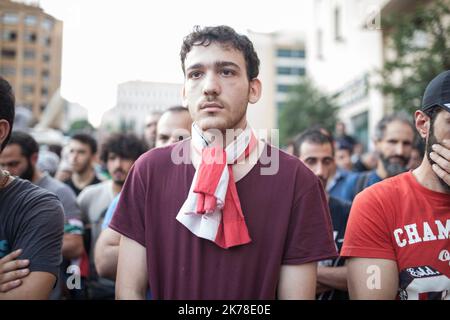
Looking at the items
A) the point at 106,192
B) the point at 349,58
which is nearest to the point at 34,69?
the point at 349,58

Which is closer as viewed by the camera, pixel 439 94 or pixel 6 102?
pixel 439 94

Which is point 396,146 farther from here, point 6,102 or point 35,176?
point 6,102

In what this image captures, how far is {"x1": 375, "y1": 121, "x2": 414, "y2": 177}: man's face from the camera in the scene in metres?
3.95

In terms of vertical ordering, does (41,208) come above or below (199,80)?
below

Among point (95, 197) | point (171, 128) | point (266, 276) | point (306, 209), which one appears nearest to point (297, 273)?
point (266, 276)

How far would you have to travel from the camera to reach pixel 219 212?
6.13 ft

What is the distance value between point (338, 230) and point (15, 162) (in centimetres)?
230

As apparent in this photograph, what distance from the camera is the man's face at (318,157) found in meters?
3.43

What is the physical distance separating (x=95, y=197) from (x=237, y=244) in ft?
8.45

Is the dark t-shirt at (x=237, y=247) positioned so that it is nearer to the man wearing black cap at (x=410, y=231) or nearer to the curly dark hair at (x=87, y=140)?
the man wearing black cap at (x=410, y=231)

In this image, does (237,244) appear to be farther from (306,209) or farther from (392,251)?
(392,251)

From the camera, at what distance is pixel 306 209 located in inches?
74.2

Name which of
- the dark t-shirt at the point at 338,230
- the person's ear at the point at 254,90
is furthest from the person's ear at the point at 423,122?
the dark t-shirt at the point at 338,230

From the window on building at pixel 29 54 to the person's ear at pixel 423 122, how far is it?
37.9 meters
